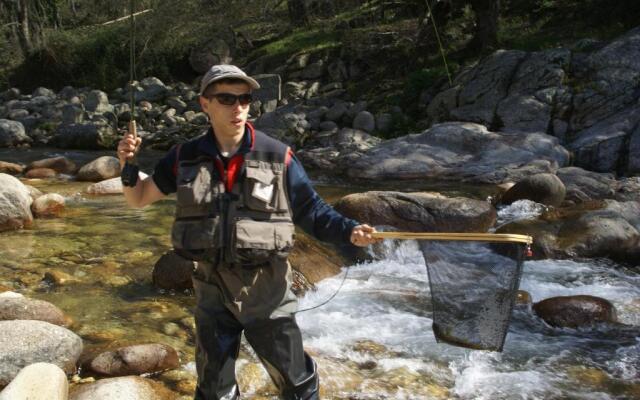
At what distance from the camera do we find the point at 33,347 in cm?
446

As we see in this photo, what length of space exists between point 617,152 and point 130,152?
12.1 meters

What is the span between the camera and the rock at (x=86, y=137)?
61.2ft

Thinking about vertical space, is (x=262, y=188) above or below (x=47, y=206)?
above

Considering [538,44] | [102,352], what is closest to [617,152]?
[538,44]

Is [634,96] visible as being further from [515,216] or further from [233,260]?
[233,260]

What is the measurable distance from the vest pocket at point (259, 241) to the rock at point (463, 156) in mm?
10203

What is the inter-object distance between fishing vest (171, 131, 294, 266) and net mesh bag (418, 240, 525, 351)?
111 cm

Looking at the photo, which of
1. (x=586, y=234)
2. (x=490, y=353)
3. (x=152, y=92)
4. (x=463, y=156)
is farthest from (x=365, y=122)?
(x=490, y=353)

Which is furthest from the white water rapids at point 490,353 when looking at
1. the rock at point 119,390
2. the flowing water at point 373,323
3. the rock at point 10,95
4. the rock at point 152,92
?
the rock at point 10,95

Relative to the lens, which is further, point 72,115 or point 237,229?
point 72,115

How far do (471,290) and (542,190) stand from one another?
7.15 m

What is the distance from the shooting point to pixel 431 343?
5.82 meters

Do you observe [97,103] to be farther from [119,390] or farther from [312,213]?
[312,213]

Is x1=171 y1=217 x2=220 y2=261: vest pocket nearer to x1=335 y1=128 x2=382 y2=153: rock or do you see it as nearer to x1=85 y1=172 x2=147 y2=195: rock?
x1=85 y1=172 x2=147 y2=195: rock
